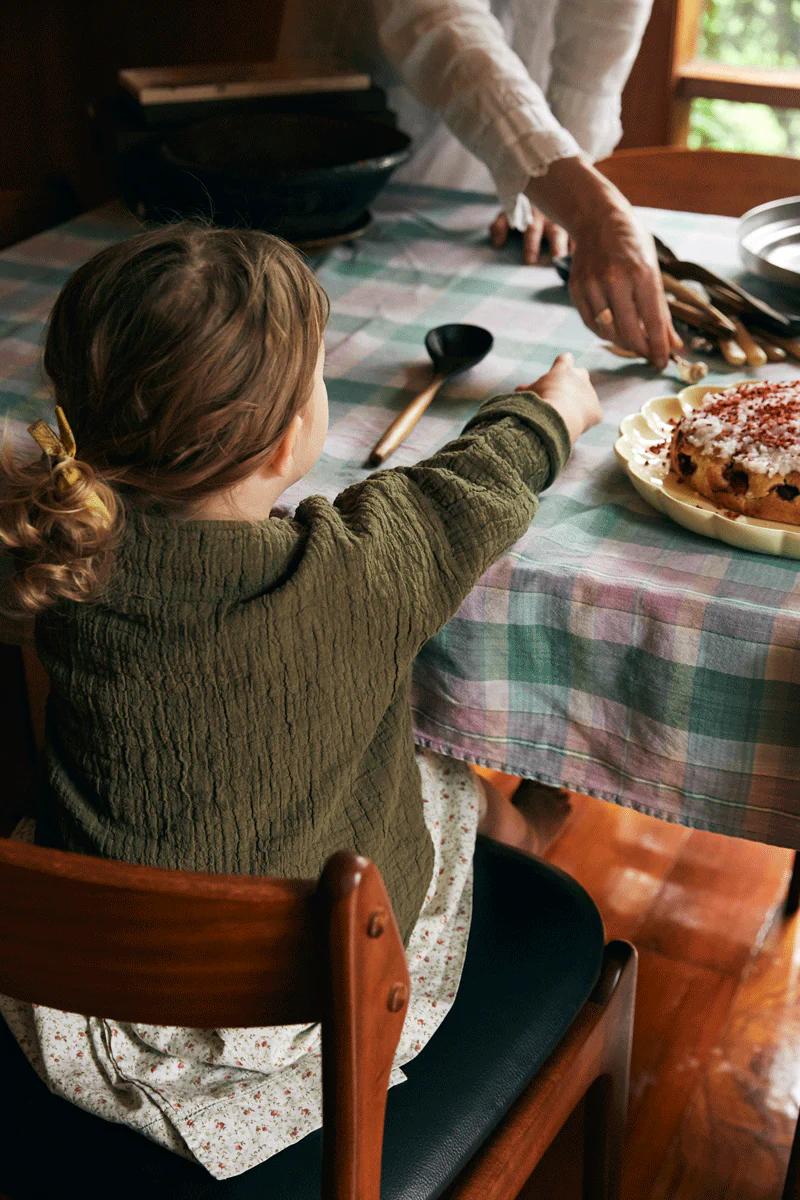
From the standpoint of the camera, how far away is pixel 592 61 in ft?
6.14

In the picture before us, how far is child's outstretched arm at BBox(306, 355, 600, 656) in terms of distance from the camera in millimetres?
865

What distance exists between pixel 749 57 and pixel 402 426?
2.23 m

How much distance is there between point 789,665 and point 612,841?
1.09 m

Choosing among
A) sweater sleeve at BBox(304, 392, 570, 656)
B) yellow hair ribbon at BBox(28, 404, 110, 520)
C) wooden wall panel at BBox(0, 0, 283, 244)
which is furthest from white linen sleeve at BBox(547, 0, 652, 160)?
wooden wall panel at BBox(0, 0, 283, 244)

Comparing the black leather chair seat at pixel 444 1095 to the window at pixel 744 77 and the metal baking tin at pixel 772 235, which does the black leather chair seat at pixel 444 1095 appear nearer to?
the metal baking tin at pixel 772 235

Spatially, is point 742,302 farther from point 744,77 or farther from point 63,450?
point 744,77

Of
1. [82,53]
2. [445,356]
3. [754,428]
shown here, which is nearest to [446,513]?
[754,428]

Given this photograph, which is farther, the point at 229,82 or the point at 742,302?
the point at 229,82

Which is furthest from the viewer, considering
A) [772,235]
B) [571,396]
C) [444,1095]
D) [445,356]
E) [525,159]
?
[772,235]

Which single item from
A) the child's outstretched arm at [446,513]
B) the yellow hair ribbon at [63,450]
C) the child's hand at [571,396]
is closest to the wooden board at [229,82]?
the child's hand at [571,396]

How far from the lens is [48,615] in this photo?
2.72 ft

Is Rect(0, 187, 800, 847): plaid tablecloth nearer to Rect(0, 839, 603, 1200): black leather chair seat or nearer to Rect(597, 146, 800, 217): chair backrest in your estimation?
Rect(0, 839, 603, 1200): black leather chair seat

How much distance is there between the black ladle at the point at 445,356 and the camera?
3.70ft

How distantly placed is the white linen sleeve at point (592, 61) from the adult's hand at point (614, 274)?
61cm
